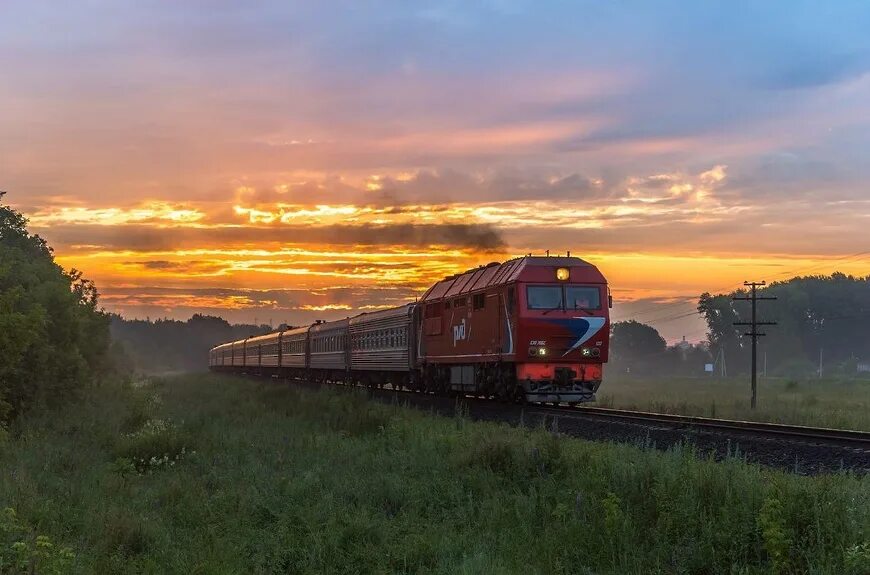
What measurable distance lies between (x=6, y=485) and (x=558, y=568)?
973 centimetres

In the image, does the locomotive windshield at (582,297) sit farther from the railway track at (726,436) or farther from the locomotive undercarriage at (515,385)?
the railway track at (726,436)

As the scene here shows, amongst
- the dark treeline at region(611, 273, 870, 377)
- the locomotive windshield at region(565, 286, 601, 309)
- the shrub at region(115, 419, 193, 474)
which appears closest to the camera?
the shrub at region(115, 419, 193, 474)

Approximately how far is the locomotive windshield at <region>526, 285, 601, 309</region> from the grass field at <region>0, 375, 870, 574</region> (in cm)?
796

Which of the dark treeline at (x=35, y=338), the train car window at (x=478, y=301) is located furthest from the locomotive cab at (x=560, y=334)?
the dark treeline at (x=35, y=338)

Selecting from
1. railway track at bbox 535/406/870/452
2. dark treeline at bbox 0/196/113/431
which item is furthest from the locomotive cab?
dark treeline at bbox 0/196/113/431

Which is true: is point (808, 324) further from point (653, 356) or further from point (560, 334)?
point (560, 334)

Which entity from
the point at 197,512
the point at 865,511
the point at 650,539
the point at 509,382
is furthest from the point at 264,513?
the point at 509,382

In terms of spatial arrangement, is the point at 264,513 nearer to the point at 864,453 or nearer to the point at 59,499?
the point at 59,499

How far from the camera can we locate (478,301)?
95.9ft

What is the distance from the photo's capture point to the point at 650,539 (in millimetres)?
10414

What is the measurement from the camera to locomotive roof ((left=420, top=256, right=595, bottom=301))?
26.9 m

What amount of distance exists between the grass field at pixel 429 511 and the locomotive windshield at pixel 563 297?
26.1 ft

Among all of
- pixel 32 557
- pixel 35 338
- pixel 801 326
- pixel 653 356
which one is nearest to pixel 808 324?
pixel 801 326

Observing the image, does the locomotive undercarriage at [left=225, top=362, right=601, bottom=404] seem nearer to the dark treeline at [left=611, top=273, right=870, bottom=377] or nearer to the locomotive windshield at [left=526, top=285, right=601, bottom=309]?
the locomotive windshield at [left=526, top=285, right=601, bottom=309]
